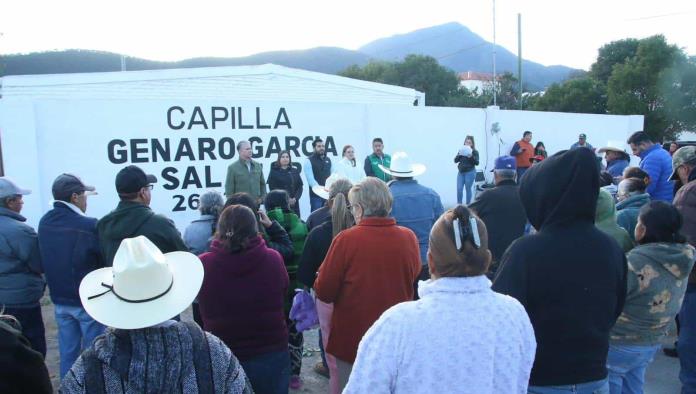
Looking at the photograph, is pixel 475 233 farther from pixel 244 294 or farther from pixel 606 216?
pixel 606 216

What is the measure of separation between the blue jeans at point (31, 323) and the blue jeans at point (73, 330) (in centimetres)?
17

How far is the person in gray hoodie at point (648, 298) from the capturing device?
9.96ft

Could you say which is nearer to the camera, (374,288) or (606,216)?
(374,288)

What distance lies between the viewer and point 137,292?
1891 mm

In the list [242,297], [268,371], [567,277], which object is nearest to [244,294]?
[242,297]

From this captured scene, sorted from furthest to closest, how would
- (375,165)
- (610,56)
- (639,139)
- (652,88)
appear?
(610,56) → (652,88) → (375,165) → (639,139)

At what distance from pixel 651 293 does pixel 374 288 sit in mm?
1562

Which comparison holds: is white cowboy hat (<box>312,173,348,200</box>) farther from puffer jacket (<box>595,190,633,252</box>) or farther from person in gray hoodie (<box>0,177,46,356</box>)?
person in gray hoodie (<box>0,177,46,356</box>)

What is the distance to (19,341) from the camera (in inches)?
66.4

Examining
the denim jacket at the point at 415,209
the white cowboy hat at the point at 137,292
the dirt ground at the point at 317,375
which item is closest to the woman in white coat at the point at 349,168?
the dirt ground at the point at 317,375

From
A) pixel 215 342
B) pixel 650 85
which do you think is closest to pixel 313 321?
pixel 215 342

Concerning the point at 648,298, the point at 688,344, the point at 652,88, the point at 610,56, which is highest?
the point at 610,56

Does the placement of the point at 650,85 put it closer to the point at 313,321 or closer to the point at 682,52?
the point at 682,52

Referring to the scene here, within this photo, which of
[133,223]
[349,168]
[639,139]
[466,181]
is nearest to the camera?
[133,223]
